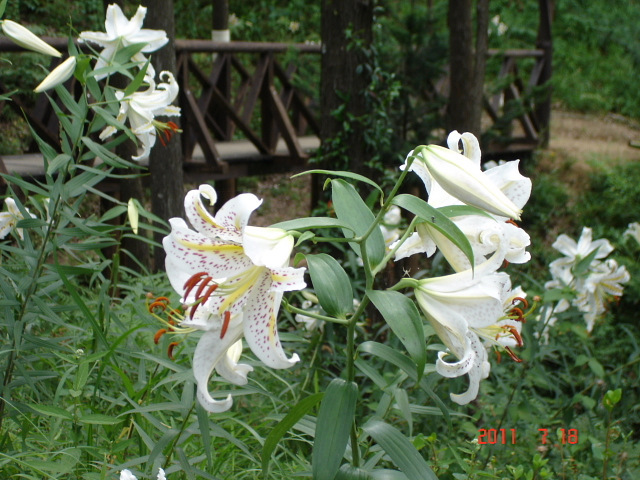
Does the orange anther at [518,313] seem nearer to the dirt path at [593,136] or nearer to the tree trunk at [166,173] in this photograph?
the tree trunk at [166,173]

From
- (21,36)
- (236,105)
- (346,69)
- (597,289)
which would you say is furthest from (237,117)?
(21,36)

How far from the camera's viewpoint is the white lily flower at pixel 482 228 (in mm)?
→ 1055

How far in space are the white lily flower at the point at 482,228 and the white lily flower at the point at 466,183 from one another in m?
0.07

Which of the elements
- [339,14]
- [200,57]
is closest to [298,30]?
[200,57]

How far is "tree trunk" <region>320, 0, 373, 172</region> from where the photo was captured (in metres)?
4.03

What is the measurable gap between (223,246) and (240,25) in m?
9.17

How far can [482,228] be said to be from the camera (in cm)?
107

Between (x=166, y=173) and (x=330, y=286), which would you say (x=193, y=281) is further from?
(x=166, y=173)

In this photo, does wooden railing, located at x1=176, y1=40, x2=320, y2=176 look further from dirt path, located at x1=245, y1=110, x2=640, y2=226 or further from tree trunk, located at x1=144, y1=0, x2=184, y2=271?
dirt path, located at x1=245, y1=110, x2=640, y2=226

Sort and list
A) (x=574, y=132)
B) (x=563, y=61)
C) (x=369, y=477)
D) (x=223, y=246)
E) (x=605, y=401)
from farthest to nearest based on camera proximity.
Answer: (x=563, y=61)
(x=574, y=132)
(x=605, y=401)
(x=369, y=477)
(x=223, y=246)

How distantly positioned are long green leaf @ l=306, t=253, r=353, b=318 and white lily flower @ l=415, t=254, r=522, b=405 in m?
0.12

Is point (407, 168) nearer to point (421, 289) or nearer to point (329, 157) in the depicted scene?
point (421, 289)

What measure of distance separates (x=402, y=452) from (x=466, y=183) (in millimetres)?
426

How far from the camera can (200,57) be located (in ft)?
30.3
